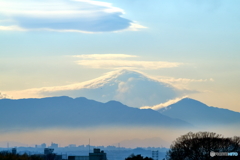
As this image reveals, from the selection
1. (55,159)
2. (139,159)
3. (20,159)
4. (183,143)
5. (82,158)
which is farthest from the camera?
(55,159)

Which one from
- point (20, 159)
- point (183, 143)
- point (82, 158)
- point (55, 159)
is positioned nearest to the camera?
point (20, 159)

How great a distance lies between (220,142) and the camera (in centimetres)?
11375

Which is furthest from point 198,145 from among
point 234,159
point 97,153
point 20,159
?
point 20,159

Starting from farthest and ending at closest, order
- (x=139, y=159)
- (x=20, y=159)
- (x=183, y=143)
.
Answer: (x=183, y=143) → (x=20, y=159) → (x=139, y=159)

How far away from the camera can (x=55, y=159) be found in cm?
18688

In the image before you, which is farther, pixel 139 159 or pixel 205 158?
pixel 205 158

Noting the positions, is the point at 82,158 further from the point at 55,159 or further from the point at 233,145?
the point at 55,159

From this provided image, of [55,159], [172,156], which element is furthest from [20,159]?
[55,159]

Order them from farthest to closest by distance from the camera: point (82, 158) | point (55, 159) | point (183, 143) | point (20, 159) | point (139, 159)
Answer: point (55, 159) < point (82, 158) < point (183, 143) < point (20, 159) < point (139, 159)

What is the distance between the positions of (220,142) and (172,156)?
10371 millimetres

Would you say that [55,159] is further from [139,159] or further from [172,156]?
[139,159]

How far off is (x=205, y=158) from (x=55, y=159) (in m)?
85.1

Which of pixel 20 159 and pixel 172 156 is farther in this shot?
pixel 172 156

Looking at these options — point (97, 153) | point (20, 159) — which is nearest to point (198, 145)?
point (97, 153)
